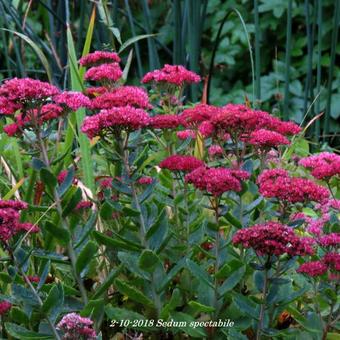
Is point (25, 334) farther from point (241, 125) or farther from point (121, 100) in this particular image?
point (241, 125)

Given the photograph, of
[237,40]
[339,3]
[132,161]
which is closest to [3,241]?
[132,161]

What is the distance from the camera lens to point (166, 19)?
5.84 meters

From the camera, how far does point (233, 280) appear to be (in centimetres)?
172

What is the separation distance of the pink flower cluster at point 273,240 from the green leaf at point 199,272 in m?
0.16

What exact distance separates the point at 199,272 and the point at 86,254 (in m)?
0.25

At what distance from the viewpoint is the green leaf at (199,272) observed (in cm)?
165

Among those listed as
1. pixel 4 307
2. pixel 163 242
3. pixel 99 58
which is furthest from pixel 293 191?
pixel 99 58

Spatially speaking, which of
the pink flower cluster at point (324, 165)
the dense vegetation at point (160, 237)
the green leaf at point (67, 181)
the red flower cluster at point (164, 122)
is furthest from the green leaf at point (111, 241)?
the pink flower cluster at point (324, 165)

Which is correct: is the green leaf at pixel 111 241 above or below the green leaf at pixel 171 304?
above

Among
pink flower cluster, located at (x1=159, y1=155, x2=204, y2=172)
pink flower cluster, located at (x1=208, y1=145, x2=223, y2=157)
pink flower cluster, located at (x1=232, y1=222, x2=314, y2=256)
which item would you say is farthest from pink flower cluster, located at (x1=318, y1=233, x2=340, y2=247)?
pink flower cluster, located at (x1=208, y1=145, x2=223, y2=157)

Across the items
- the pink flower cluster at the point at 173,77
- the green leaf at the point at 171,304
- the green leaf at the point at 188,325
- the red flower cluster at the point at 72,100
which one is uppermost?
the red flower cluster at the point at 72,100

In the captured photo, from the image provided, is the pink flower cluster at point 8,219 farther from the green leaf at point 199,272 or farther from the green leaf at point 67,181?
the green leaf at point 199,272

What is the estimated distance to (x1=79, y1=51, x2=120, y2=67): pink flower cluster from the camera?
7.18 feet

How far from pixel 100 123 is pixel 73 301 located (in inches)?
17.4
